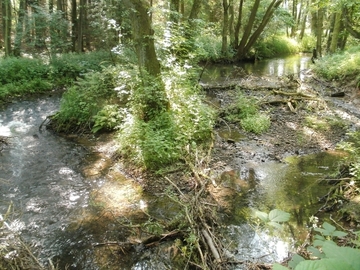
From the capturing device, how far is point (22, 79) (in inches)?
495

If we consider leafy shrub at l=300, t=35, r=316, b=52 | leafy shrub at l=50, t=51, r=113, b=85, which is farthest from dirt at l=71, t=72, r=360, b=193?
leafy shrub at l=300, t=35, r=316, b=52

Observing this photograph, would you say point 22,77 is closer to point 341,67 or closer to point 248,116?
point 248,116

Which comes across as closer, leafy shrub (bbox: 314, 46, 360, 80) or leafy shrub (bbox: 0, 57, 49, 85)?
leafy shrub (bbox: 314, 46, 360, 80)

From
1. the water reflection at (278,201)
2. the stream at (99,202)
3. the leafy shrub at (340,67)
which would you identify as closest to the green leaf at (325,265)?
the water reflection at (278,201)

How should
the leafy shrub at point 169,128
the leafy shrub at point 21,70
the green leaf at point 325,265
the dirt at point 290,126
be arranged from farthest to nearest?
the leafy shrub at point 21,70 → the dirt at point 290,126 → the leafy shrub at point 169,128 → the green leaf at point 325,265

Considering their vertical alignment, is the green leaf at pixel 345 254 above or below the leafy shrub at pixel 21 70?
below

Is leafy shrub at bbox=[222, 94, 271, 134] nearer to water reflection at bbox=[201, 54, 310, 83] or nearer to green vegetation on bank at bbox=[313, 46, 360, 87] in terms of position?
green vegetation on bank at bbox=[313, 46, 360, 87]

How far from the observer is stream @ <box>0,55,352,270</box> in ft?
12.6

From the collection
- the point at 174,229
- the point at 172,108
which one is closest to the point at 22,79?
the point at 172,108

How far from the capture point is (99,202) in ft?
16.4

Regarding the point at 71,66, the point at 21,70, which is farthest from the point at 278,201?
the point at 71,66

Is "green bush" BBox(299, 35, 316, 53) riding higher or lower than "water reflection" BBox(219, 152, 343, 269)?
higher

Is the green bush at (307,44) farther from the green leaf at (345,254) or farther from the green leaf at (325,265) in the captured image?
the green leaf at (325,265)

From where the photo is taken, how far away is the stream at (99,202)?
12.6 ft
